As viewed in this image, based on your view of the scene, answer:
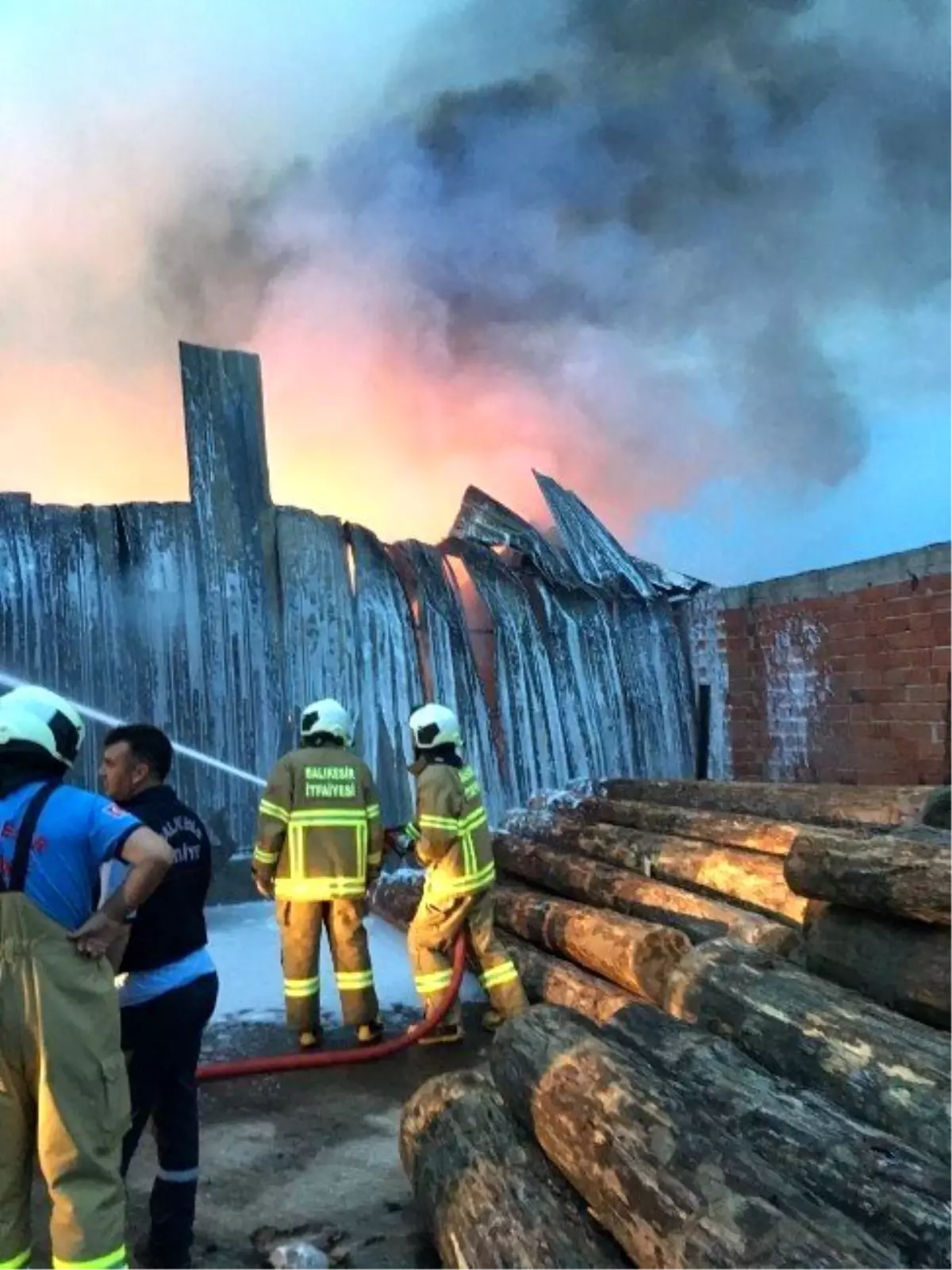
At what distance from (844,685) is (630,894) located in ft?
8.95

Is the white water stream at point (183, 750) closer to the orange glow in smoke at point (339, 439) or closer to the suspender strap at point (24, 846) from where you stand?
the orange glow in smoke at point (339, 439)

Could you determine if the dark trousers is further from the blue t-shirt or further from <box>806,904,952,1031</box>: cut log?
<box>806,904,952,1031</box>: cut log

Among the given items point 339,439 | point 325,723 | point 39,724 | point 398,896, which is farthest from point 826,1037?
point 339,439

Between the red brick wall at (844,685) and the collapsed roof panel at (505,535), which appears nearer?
the red brick wall at (844,685)

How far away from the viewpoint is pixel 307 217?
1427 cm

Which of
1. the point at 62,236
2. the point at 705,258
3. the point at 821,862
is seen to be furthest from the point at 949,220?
the point at 821,862

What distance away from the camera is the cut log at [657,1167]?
2.25 m

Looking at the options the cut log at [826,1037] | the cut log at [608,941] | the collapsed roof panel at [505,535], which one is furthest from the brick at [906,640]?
the cut log at [826,1037]

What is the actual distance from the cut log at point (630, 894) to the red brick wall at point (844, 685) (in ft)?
7.18

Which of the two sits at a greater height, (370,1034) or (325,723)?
(325,723)

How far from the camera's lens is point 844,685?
8023 mm

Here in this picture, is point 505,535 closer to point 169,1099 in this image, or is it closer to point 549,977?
point 549,977

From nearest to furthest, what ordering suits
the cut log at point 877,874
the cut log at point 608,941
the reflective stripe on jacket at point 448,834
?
1. the cut log at point 877,874
2. the cut log at point 608,941
3. the reflective stripe on jacket at point 448,834

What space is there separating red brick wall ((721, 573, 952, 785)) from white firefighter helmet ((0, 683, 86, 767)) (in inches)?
230
